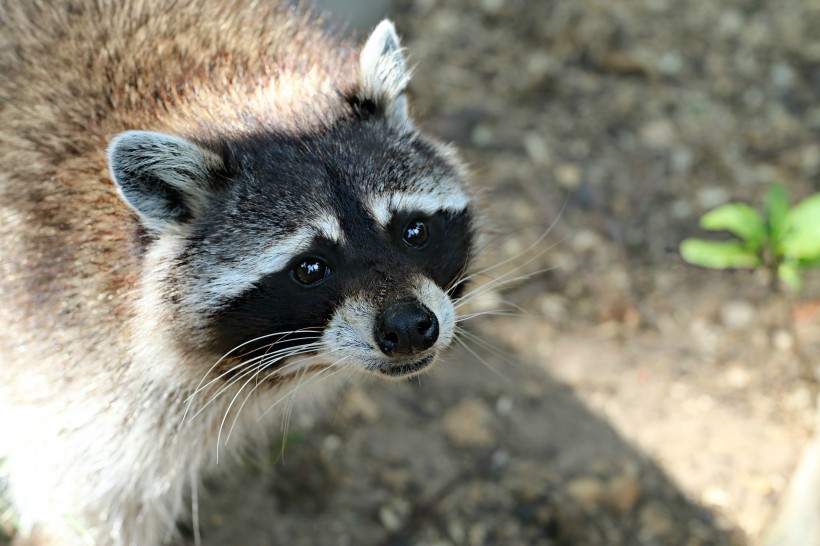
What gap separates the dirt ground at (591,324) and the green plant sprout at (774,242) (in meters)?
0.43

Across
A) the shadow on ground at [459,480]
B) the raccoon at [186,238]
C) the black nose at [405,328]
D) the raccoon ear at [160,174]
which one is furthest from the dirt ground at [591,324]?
the raccoon ear at [160,174]

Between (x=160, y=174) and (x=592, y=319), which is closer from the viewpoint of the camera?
(x=160, y=174)

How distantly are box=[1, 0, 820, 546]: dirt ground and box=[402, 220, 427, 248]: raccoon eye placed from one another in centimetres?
61

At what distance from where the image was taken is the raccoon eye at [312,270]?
8.99 feet

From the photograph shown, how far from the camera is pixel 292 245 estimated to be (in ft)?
8.88

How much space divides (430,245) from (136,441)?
122cm

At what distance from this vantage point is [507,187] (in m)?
5.32

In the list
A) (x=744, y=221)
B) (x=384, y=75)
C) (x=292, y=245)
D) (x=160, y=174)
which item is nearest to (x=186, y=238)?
(x=160, y=174)

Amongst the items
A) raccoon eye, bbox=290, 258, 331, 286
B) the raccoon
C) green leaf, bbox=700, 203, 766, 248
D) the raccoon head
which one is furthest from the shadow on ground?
raccoon eye, bbox=290, 258, 331, 286

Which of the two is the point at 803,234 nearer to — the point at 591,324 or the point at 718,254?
the point at 718,254

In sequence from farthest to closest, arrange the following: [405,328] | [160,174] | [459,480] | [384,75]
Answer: [459,480]
[384,75]
[160,174]
[405,328]

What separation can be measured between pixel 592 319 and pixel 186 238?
2.56 m

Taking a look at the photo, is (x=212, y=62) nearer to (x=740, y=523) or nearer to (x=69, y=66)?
(x=69, y=66)

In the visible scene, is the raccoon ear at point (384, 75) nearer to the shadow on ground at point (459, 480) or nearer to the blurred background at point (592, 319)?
the blurred background at point (592, 319)
